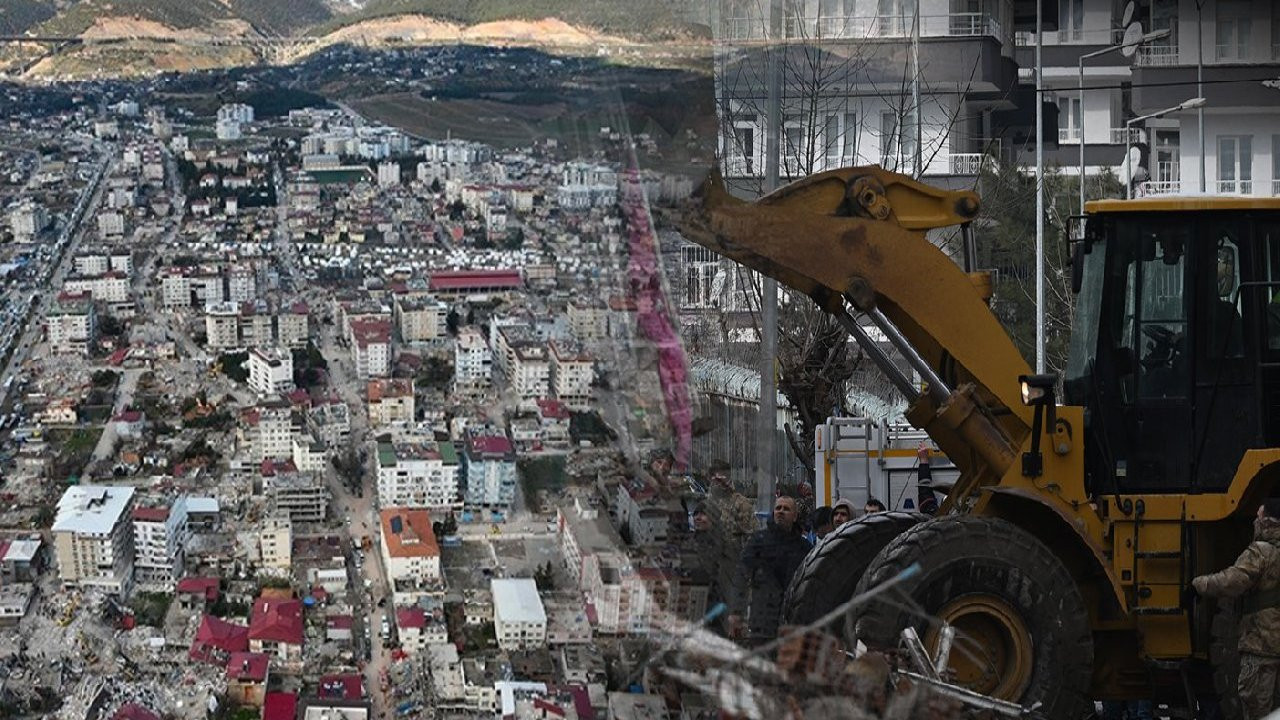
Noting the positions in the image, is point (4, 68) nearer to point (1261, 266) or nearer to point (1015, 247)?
point (1015, 247)

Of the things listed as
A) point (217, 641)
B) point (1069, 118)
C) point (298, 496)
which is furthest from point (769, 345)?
point (298, 496)

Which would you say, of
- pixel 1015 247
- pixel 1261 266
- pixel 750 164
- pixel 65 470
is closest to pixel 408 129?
pixel 65 470

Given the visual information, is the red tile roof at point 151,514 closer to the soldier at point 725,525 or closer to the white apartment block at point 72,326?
the white apartment block at point 72,326

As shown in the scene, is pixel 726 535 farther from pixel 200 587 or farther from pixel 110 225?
pixel 110 225

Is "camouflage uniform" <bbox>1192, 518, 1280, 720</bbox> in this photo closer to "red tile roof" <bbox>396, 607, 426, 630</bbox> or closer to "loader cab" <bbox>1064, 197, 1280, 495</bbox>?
"loader cab" <bbox>1064, 197, 1280, 495</bbox>

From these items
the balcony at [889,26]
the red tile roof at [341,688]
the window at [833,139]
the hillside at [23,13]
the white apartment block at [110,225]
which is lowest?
the red tile roof at [341,688]

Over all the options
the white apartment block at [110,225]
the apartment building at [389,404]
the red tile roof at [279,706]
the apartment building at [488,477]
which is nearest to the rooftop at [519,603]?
the red tile roof at [279,706]
